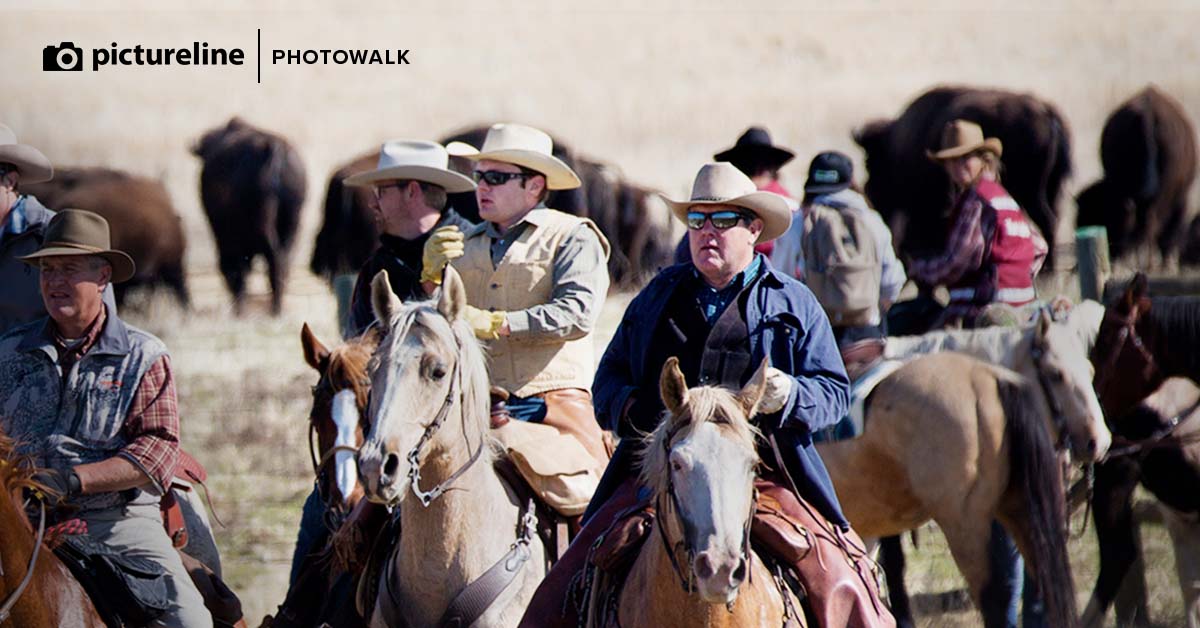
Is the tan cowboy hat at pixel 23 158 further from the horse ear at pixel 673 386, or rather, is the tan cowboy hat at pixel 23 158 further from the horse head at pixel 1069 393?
the horse head at pixel 1069 393

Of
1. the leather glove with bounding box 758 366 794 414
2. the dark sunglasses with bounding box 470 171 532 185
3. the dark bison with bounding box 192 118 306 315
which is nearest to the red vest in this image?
the dark sunglasses with bounding box 470 171 532 185

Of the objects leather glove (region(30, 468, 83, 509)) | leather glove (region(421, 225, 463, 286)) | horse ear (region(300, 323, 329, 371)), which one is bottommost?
leather glove (region(30, 468, 83, 509))

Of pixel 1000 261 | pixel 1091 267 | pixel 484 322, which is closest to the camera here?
pixel 484 322

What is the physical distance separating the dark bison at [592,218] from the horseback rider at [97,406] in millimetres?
9585

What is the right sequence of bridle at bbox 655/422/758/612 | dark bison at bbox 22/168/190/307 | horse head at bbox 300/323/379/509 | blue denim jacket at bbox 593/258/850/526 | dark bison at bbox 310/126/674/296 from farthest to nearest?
dark bison at bbox 22/168/190/307 → dark bison at bbox 310/126/674/296 → horse head at bbox 300/323/379/509 → blue denim jacket at bbox 593/258/850/526 → bridle at bbox 655/422/758/612

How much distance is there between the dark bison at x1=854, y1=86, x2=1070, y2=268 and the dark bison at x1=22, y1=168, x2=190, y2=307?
677 centimetres

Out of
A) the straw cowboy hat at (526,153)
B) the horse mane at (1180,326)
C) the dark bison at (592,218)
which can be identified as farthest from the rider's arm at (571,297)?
the dark bison at (592,218)

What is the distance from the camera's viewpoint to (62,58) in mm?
17391

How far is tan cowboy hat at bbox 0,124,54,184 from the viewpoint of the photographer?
823 centimetres

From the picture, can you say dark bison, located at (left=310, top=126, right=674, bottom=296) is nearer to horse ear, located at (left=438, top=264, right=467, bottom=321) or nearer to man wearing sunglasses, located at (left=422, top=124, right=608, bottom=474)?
man wearing sunglasses, located at (left=422, top=124, right=608, bottom=474)

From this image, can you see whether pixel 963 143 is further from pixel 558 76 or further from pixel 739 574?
pixel 558 76

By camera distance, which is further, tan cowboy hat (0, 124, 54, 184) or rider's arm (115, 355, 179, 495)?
tan cowboy hat (0, 124, 54, 184)

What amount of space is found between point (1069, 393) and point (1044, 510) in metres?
0.71

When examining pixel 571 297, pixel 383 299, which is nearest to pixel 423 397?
pixel 383 299
